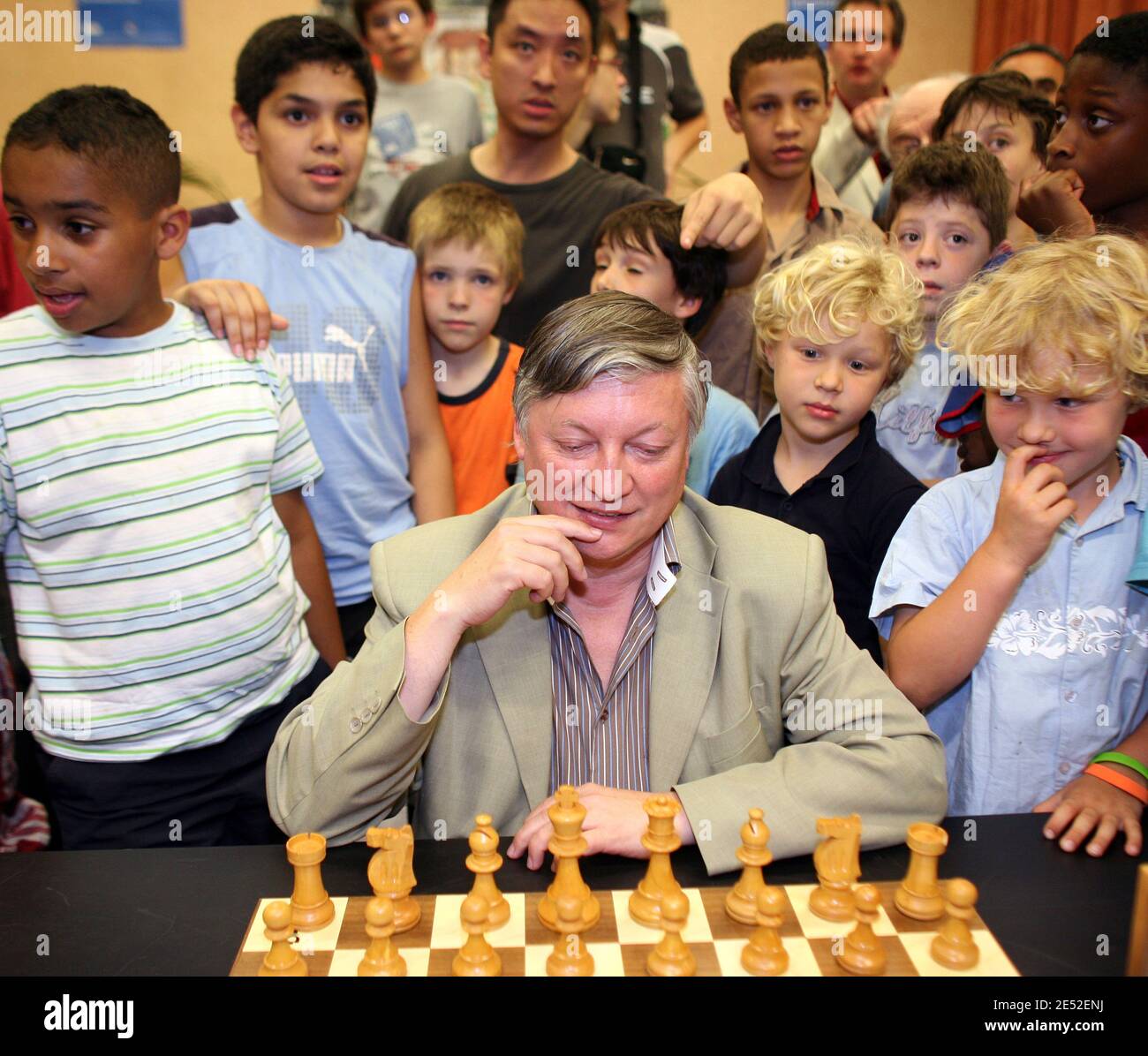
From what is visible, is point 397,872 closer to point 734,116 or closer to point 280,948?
point 280,948

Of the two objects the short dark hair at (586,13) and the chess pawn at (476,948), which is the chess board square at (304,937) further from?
Result: the short dark hair at (586,13)

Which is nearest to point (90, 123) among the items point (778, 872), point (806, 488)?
point (806, 488)

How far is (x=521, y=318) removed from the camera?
3.28 m

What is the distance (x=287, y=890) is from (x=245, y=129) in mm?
2144

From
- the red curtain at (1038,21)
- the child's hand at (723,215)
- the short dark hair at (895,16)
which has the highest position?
the red curtain at (1038,21)

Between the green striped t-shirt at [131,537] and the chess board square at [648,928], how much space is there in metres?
1.11

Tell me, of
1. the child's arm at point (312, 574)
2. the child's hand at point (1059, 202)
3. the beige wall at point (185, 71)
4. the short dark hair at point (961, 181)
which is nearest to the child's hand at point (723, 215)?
the short dark hair at point (961, 181)

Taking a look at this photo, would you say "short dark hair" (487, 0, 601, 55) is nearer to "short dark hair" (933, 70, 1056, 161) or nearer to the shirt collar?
"short dark hair" (933, 70, 1056, 161)

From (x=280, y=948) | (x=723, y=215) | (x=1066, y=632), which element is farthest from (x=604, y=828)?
(x=723, y=215)

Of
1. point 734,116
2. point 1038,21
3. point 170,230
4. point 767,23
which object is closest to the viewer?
point 170,230

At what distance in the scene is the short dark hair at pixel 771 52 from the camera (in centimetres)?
315

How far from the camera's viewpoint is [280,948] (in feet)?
4.05

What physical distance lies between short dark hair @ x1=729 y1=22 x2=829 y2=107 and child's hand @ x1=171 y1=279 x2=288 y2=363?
1806 mm
